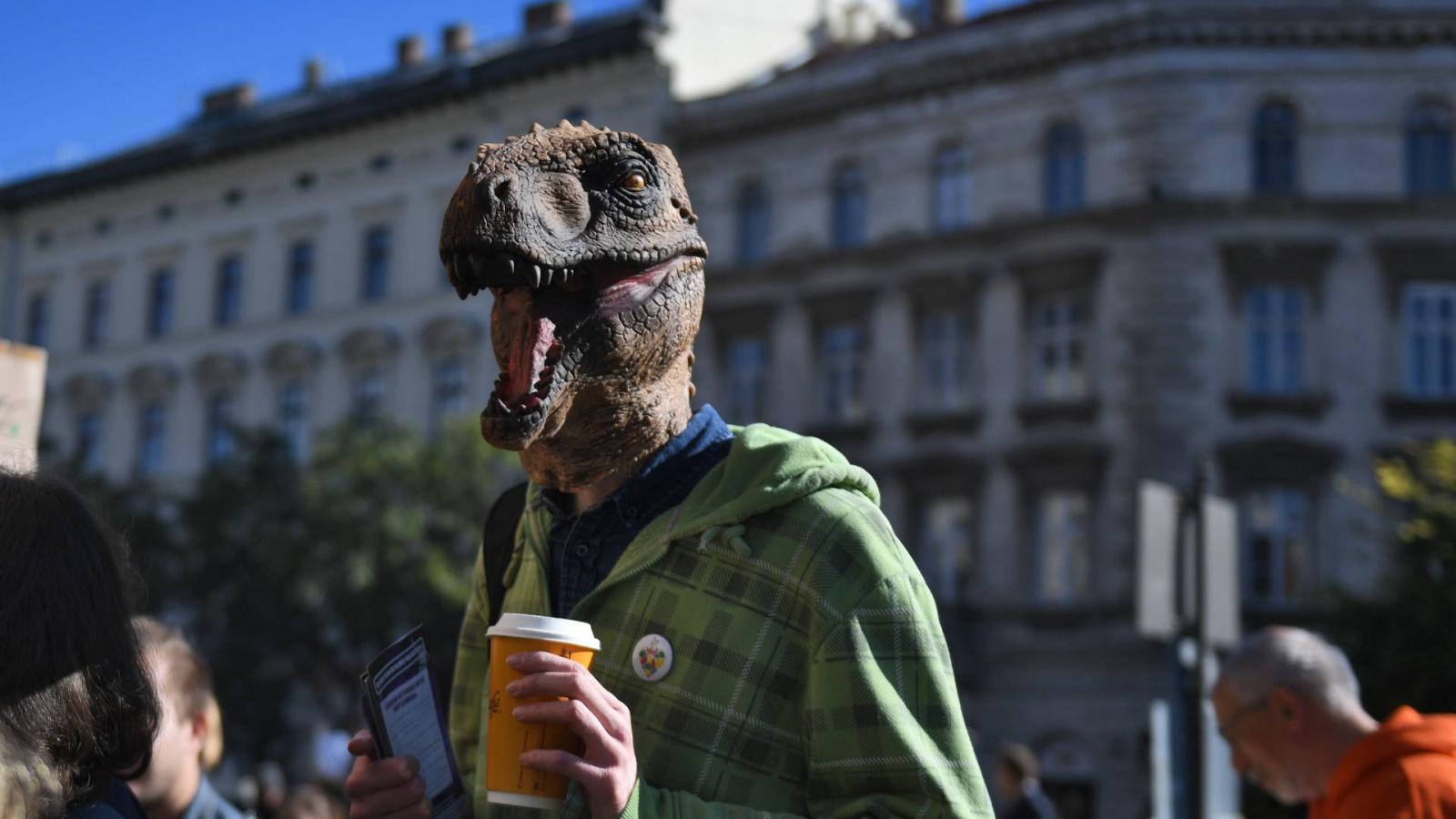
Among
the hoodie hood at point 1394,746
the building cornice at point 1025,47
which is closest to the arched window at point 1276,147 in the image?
the building cornice at point 1025,47

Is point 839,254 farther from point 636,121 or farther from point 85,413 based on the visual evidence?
point 85,413

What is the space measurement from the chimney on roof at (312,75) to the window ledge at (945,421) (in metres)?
19.2

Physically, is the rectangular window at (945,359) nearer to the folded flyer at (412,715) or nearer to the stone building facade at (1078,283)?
the stone building facade at (1078,283)

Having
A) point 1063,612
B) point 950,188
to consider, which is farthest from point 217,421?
point 1063,612

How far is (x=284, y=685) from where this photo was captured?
103ft

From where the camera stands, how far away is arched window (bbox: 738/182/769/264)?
32.3 meters

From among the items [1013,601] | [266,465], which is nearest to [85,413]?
[266,465]

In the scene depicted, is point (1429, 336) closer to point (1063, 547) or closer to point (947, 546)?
point (1063, 547)

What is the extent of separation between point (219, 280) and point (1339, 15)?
25.1 metres

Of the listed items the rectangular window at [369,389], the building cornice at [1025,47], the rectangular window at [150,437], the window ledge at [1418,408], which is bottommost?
the window ledge at [1418,408]

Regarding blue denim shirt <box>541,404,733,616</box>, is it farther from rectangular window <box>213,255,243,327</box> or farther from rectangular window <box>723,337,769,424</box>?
rectangular window <box>213,255,243,327</box>

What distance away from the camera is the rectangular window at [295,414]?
38531 mm

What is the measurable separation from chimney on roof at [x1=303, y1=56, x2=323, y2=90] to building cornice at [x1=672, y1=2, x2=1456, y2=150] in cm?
1299

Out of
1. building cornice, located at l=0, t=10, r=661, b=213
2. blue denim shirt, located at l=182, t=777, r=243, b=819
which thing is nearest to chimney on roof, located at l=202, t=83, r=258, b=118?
building cornice, located at l=0, t=10, r=661, b=213
